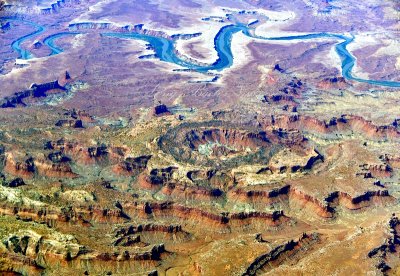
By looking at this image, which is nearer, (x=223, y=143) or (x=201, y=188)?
(x=201, y=188)

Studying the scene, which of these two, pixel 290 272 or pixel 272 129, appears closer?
pixel 290 272

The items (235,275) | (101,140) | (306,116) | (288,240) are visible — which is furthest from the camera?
(306,116)

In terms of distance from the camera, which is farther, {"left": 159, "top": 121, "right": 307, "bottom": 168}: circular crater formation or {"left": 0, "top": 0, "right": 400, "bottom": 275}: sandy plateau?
{"left": 159, "top": 121, "right": 307, "bottom": 168}: circular crater formation

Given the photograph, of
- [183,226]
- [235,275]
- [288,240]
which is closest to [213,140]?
[183,226]

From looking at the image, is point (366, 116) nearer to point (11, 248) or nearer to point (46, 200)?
point (46, 200)

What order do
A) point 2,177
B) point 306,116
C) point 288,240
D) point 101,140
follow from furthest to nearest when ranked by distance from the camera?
point 306,116 → point 101,140 → point 2,177 → point 288,240

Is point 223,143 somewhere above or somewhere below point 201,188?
below

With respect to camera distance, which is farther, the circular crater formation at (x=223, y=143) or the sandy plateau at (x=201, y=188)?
the circular crater formation at (x=223, y=143)
